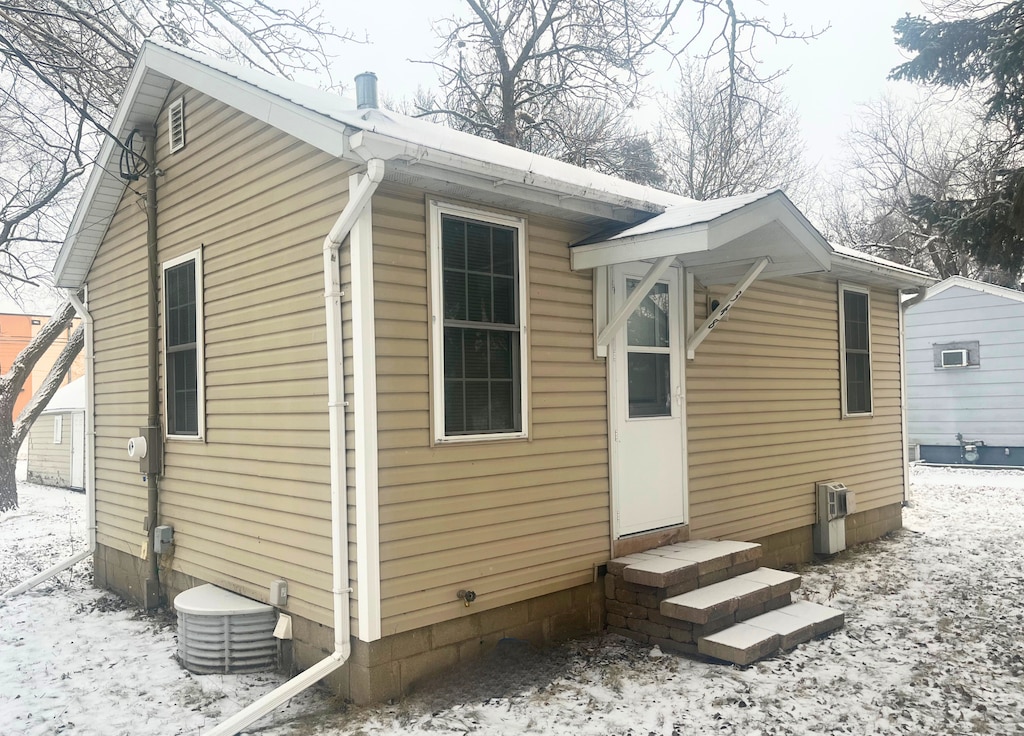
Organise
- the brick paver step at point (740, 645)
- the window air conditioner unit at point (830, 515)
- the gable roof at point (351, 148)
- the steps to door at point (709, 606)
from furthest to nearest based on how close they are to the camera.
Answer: the window air conditioner unit at point (830, 515) → the steps to door at point (709, 606) → the brick paver step at point (740, 645) → the gable roof at point (351, 148)

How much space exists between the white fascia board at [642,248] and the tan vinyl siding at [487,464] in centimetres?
15

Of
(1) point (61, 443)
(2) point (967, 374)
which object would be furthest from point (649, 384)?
(1) point (61, 443)

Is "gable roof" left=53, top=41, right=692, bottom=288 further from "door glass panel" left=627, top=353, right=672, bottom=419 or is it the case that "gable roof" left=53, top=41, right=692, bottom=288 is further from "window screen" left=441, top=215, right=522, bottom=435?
"door glass panel" left=627, top=353, right=672, bottom=419

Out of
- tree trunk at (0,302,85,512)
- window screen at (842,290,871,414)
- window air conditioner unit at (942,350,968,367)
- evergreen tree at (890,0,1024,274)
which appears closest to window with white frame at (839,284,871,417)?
window screen at (842,290,871,414)

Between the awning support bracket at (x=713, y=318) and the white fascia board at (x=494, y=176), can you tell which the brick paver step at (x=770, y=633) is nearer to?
the awning support bracket at (x=713, y=318)

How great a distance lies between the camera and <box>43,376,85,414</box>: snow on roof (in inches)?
657

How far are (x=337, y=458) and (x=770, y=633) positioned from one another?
2938mm

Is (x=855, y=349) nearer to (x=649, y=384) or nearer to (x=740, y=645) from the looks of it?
(x=649, y=384)

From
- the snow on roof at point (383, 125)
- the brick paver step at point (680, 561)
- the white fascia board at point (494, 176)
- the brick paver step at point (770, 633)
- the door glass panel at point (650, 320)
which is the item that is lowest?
the brick paver step at point (770, 633)

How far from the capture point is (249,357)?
203 inches

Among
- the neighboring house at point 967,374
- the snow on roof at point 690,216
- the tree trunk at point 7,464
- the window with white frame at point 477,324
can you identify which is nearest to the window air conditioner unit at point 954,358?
the neighboring house at point 967,374

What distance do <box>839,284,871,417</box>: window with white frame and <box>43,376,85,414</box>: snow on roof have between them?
1542cm

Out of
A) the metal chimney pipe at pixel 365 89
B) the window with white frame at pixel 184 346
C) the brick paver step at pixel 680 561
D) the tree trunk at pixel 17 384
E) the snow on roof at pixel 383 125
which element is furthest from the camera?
the tree trunk at pixel 17 384

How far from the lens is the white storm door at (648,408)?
557cm
